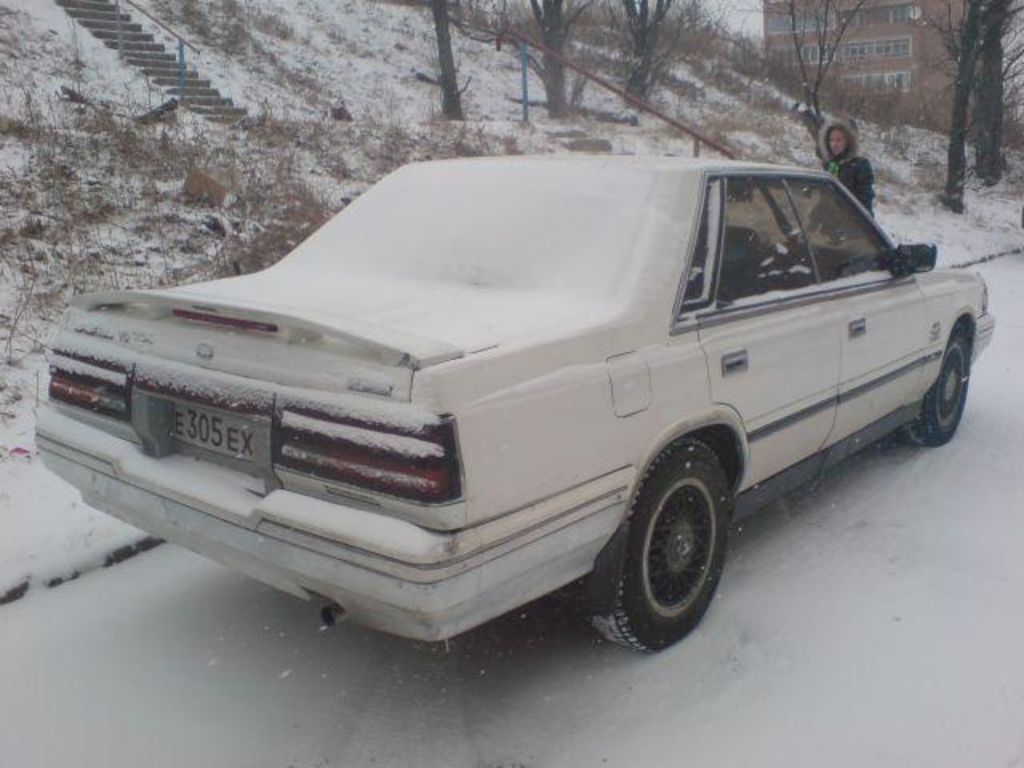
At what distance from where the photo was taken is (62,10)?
1503cm

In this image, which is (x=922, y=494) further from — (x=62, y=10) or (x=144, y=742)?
(x=62, y=10)

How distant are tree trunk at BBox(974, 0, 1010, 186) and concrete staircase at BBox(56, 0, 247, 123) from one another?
47.6ft

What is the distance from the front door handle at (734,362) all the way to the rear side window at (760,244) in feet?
0.67

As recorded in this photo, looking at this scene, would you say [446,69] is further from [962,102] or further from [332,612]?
[332,612]

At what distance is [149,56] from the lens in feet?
47.6

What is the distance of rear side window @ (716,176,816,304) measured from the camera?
135 inches

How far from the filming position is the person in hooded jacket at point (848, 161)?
7.12 metres

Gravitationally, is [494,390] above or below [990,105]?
below

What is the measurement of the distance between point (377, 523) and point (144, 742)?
109cm

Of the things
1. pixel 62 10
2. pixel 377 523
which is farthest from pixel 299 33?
pixel 377 523

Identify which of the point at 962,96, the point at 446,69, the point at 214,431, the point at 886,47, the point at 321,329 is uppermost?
the point at 886,47

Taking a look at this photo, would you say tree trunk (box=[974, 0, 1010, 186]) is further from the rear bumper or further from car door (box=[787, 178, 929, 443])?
the rear bumper

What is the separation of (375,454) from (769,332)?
1.77m

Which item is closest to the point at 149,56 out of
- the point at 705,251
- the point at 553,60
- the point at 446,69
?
the point at 446,69
